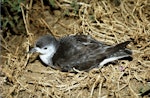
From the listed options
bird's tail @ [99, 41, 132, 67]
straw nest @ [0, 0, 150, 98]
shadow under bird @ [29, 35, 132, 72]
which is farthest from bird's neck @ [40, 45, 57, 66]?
bird's tail @ [99, 41, 132, 67]

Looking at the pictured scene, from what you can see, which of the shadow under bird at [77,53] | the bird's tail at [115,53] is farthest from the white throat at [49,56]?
the bird's tail at [115,53]

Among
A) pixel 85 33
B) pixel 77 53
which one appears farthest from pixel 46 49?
pixel 85 33

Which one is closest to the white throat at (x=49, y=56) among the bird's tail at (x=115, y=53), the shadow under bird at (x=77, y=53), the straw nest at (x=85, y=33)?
the shadow under bird at (x=77, y=53)

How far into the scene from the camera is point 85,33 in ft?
17.5

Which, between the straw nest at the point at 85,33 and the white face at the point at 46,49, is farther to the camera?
the white face at the point at 46,49

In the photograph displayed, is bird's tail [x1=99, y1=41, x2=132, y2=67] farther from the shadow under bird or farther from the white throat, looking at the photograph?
the white throat

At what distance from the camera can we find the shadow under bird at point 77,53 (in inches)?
187

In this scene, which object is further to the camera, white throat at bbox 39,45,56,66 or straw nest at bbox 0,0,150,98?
white throat at bbox 39,45,56,66

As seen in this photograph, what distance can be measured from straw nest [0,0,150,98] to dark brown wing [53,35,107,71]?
0.31ft

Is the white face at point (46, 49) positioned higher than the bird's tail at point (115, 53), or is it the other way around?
the white face at point (46, 49)

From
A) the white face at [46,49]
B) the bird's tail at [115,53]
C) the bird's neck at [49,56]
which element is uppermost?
the white face at [46,49]

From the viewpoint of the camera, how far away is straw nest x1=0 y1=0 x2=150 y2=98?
468cm

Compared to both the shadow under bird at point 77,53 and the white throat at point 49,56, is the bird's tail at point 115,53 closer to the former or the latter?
the shadow under bird at point 77,53

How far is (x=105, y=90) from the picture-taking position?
467cm
